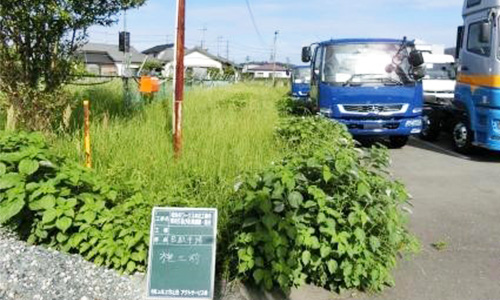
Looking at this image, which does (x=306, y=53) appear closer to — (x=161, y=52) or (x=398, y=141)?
(x=398, y=141)

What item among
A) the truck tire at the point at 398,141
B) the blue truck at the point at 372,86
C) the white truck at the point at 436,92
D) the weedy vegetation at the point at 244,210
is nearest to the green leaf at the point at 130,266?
the weedy vegetation at the point at 244,210

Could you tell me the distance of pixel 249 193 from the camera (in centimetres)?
372

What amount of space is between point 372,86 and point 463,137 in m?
2.12


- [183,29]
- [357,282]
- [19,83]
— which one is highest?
[183,29]

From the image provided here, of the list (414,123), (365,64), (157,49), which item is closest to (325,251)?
(365,64)

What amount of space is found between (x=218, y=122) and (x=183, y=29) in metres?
2.09

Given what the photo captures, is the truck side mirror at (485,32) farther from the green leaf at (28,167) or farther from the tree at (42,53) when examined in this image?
the green leaf at (28,167)

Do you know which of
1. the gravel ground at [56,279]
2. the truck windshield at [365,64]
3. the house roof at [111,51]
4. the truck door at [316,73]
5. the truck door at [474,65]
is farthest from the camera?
the house roof at [111,51]

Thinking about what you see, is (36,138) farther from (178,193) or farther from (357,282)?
(357,282)

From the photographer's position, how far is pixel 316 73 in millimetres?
11273

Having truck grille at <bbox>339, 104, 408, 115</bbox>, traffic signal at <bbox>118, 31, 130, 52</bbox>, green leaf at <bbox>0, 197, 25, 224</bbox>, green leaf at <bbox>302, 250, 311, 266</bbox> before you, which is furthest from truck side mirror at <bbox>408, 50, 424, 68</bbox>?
traffic signal at <bbox>118, 31, 130, 52</bbox>

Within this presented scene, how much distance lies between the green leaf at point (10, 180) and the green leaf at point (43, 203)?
0.24 m

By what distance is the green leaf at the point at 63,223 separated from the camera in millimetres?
3709

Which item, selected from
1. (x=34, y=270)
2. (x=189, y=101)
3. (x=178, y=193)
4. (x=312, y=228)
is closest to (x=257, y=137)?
(x=178, y=193)
